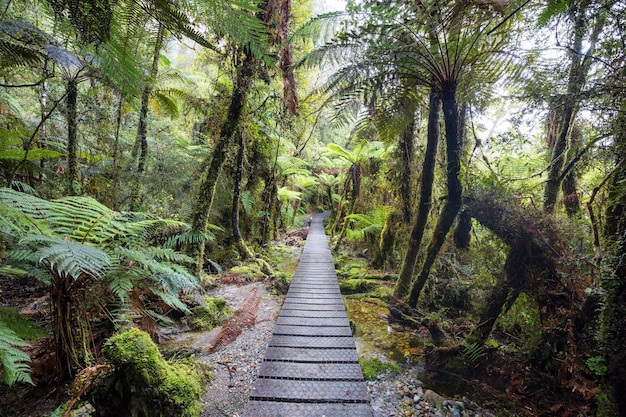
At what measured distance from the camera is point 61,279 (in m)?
1.61

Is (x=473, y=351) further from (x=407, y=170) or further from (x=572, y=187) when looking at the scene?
(x=572, y=187)

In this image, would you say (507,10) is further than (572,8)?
Yes

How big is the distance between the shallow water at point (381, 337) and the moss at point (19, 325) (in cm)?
266

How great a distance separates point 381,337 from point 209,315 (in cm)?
206

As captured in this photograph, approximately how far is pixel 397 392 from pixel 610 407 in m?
1.34

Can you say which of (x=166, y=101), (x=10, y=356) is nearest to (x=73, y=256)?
(x=10, y=356)

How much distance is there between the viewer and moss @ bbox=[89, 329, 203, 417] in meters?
1.46

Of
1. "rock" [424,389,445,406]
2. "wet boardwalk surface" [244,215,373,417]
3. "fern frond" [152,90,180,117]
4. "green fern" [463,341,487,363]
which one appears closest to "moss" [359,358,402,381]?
"wet boardwalk surface" [244,215,373,417]

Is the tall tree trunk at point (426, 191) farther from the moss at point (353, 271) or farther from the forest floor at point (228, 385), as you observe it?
the moss at point (353, 271)

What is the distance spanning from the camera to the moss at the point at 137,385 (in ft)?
4.77

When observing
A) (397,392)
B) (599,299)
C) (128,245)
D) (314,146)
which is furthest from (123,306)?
(314,146)

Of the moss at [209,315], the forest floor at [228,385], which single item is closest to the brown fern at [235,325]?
the forest floor at [228,385]

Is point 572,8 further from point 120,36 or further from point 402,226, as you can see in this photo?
point 402,226

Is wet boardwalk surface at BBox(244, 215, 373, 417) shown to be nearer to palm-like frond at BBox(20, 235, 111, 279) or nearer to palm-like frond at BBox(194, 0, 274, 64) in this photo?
palm-like frond at BBox(20, 235, 111, 279)
